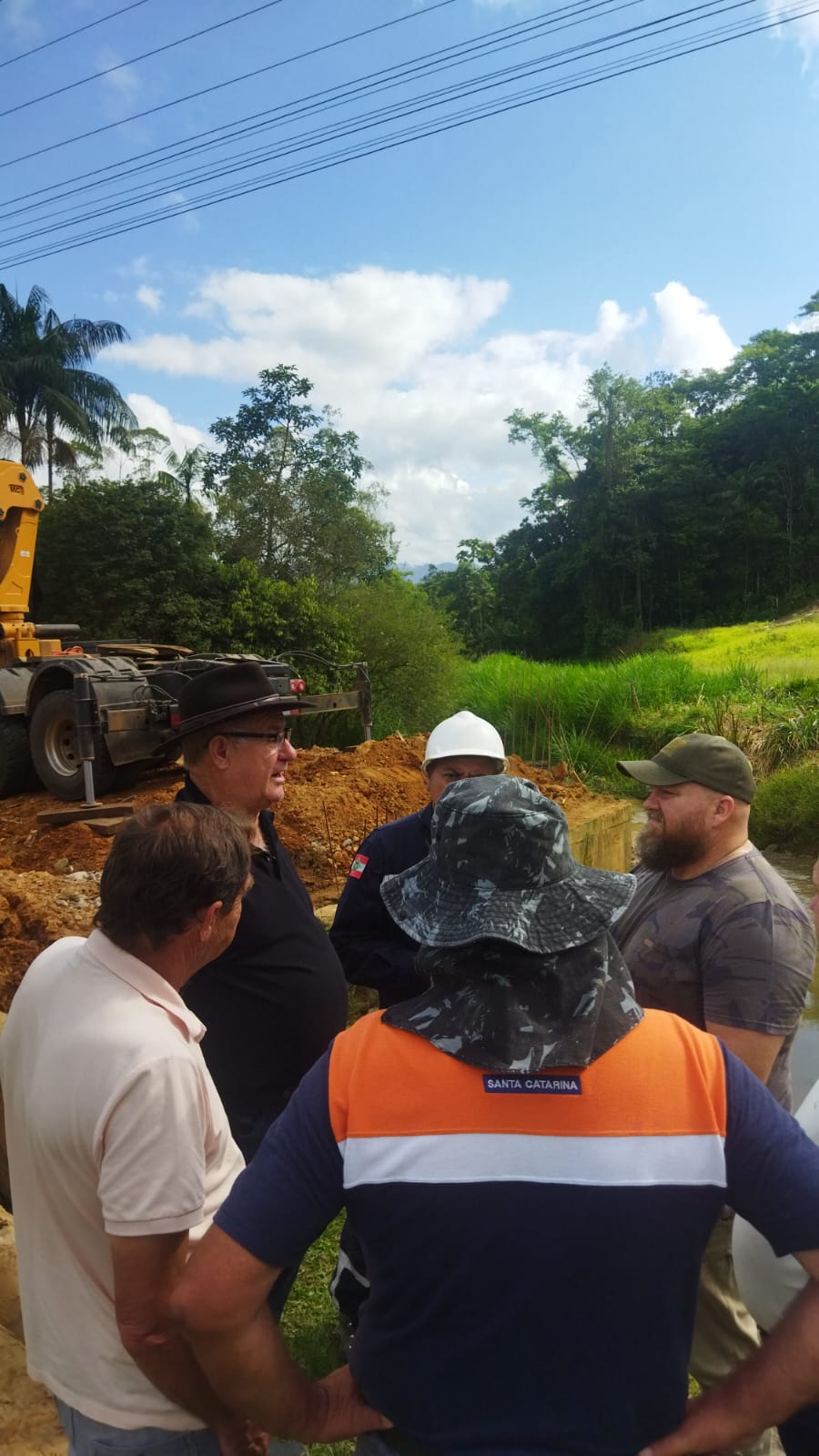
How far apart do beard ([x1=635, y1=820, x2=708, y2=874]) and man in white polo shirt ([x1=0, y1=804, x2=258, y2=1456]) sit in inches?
48.3

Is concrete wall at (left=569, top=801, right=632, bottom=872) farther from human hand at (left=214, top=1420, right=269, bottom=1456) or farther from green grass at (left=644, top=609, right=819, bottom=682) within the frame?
green grass at (left=644, top=609, right=819, bottom=682)

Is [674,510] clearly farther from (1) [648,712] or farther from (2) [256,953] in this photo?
(2) [256,953]

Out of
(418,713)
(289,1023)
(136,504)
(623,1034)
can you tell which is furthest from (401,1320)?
(136,504)

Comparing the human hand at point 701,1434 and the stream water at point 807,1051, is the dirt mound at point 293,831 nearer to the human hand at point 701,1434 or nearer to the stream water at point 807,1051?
the stream water at point 807,1051

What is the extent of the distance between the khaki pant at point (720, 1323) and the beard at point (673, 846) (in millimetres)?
842

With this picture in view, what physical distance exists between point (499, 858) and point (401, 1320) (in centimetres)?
55

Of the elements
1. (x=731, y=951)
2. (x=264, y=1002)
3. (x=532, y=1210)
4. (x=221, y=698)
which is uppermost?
(x=221, y=698)

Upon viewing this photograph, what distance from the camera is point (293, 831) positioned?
6035 mm

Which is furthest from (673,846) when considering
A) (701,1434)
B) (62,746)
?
(62,746)

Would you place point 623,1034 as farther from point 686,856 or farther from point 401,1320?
point 686,856

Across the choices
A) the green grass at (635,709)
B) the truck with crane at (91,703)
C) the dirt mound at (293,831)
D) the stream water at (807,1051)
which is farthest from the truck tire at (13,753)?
the green grass at (635,709)

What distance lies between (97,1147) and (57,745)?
283 inches

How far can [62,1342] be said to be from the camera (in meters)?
1.43

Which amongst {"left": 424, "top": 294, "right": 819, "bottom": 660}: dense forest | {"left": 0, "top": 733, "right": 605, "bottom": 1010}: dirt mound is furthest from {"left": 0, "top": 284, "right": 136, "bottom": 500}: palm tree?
{"left": 0, "top": 733, "right": 605, "bottom": 1010}: dirt mound
